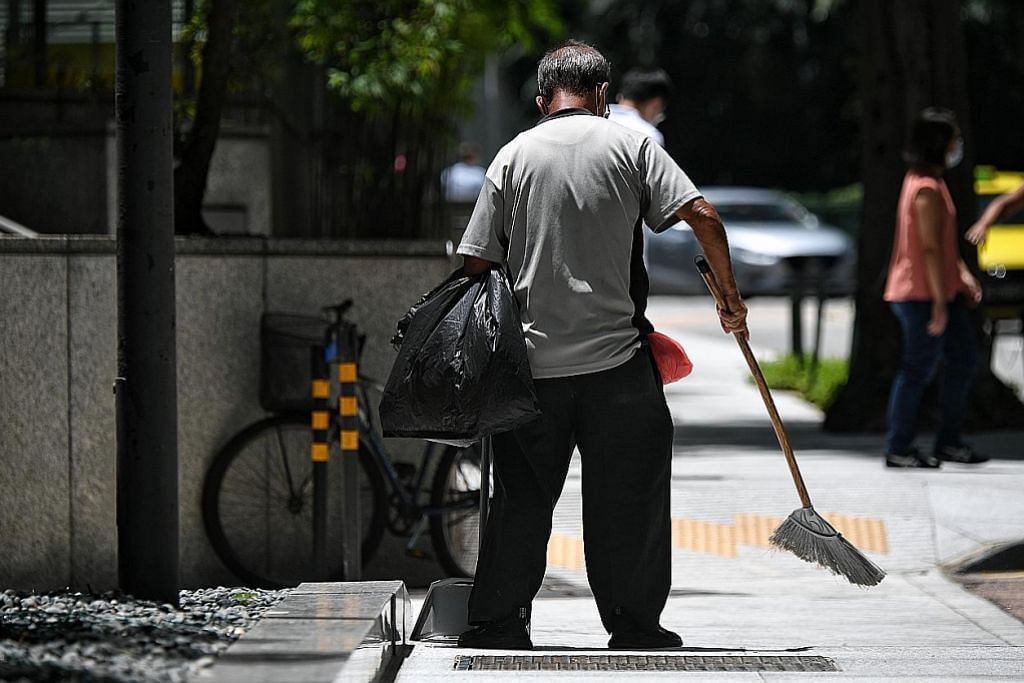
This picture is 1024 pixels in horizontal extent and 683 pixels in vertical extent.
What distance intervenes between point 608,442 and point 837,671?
102 cm

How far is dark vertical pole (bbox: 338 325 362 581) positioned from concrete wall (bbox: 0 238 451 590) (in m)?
0.40

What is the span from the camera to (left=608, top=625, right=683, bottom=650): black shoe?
5.56 metres

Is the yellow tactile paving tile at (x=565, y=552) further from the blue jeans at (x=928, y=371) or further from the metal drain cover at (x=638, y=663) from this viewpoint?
the metal drain cover at (x=638, y=663)

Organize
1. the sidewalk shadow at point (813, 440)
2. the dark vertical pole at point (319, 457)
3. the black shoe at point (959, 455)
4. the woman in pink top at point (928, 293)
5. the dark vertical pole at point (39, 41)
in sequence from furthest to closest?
the dark vertical pole at point (39, 41) → the sidewalk shadow at point (813, 440) → the black shoe at point (959, 455) → the woman in pink top at point (928, 293) → the dark vertical pole at point (319, 457)

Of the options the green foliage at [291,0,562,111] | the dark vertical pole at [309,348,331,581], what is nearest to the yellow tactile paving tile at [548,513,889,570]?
the dark vertical pole at [309,348,331,581]

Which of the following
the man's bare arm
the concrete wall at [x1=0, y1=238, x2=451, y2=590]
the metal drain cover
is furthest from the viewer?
the concrete wall at [x1=0, y1=238, x2=451, y2=590]

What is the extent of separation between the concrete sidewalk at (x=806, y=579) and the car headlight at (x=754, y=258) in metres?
12.7

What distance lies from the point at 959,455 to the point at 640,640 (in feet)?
15.6

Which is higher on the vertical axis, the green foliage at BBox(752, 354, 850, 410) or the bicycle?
the bicycle

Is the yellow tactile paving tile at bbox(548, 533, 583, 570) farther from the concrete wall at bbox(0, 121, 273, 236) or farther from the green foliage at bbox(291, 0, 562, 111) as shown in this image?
the green foliage at bbox(291, 0, 562, 111)

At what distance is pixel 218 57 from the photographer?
767cm

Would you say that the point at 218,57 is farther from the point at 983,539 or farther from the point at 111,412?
the point at 983,539

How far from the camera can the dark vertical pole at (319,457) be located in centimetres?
698

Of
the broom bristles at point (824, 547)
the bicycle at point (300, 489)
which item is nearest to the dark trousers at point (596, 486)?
the broom bristles at point (824, 547)
